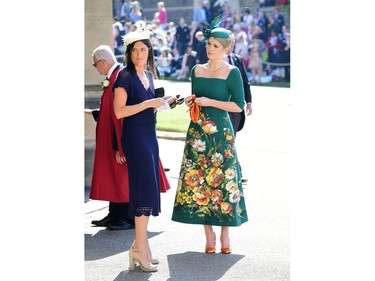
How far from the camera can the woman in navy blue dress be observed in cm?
790

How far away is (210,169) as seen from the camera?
855 cm

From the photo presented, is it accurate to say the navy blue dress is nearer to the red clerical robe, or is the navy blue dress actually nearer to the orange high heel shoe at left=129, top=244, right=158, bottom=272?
the orange high heel shoe at left=129, top=244, right=158, bottom=272

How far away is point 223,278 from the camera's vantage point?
779cm

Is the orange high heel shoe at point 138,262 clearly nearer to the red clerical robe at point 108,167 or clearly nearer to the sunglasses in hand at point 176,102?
the sunglasses in hand at point 176,102

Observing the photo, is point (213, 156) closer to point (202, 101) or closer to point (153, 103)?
point (202, 101)

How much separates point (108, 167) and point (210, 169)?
139 cm

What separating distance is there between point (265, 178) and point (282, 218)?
270cm

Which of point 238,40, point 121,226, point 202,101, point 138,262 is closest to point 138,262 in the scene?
point 138,262

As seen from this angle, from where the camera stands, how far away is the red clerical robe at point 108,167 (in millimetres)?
9562

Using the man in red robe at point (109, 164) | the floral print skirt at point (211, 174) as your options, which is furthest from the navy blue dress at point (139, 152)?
the man in red robe at point (109, 164)

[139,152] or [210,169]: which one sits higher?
[139,152]

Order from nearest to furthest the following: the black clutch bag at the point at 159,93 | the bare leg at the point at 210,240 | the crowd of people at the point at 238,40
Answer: the black clutch bag at the point at 159,93, the bare leg at the point at 210,240, the crowd of people at the point at 238,40
